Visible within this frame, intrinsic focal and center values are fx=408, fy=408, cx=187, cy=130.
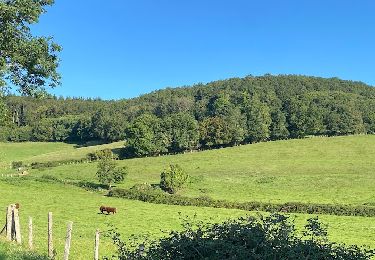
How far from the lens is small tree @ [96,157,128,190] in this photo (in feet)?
226

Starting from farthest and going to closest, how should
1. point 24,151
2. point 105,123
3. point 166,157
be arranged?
1. point 105,123
2. point 24,151
3. point 166,157

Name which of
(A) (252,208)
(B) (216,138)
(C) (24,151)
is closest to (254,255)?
(A) (252,208)

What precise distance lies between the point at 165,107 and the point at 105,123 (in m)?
28.9

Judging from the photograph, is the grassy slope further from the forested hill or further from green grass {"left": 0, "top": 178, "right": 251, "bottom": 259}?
green grass {"left": 0, "top": 178, "right": 251, "bottom": 259}

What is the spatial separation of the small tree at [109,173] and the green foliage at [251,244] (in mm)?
60697

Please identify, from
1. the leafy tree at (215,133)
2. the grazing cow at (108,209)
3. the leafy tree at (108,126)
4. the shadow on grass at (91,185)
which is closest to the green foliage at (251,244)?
the grazing cow at (108,209)

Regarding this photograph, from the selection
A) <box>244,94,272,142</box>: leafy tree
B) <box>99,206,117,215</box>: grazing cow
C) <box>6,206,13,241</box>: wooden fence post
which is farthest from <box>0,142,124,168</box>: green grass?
<box>6,206,13,241</box>: wooden fence post

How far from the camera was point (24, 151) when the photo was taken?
139375 millimetres

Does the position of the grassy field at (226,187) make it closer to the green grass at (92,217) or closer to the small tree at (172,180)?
the green grass at (92,217)

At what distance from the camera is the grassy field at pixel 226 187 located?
38.7 meters

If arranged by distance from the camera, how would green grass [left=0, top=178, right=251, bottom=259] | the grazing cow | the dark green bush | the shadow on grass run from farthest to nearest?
the shadow on grass, the dark green bush, the grazing cow, green grass [left=0, top=178, right=251, bottom=259]

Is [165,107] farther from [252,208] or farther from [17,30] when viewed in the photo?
[17,30]

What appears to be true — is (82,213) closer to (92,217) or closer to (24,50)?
(92,217)

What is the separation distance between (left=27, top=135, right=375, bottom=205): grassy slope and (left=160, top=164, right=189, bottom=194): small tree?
1.99m
